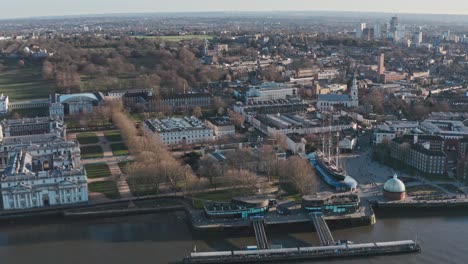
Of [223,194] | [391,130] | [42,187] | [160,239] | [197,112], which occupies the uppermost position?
[391,130]

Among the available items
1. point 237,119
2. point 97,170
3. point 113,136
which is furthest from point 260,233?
point 113,136

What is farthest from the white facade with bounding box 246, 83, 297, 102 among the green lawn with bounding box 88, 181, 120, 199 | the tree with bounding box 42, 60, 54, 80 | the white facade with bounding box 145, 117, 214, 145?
the tree with bounding box 42, 60, 54, 80

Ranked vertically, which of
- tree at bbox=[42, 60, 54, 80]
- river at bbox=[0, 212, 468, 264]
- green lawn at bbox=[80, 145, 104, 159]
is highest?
tree at bbox=[42, 60, 54, 80]

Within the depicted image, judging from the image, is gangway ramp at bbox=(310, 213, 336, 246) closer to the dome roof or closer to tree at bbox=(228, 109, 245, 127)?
the dome roof

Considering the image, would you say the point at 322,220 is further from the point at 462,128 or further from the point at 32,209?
the point at 462,128

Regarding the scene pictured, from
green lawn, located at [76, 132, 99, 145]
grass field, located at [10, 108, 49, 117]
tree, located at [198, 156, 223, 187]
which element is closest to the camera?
tree, located at [198, 156, 223, 187]

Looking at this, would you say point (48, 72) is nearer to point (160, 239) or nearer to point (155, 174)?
point (155, 174)

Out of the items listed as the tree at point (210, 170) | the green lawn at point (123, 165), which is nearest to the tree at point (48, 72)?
the green lawn at point (123, 165)
